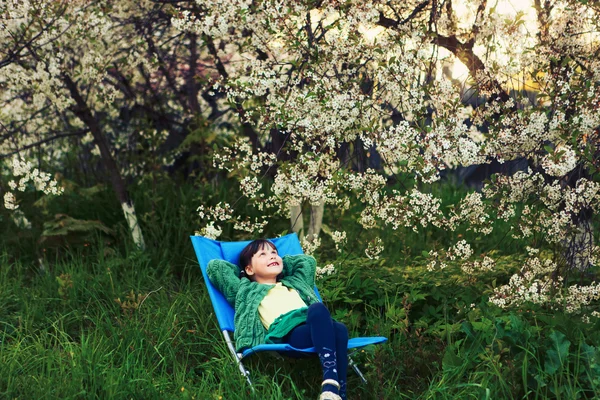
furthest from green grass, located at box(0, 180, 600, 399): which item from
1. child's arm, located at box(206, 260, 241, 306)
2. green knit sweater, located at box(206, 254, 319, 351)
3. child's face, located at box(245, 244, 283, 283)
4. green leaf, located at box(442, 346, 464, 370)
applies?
child's face, located at box(245, 244, 283, 283)

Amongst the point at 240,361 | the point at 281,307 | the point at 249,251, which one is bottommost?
the point at 240,361

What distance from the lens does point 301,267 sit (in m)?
4.14

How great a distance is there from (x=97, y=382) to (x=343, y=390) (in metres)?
1.09

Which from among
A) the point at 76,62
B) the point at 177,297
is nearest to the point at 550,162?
the point at 177,297

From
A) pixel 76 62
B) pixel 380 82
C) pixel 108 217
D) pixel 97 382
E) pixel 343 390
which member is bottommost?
pixel 343 390

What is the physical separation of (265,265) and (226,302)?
0.30 m

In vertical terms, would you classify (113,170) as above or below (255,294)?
above

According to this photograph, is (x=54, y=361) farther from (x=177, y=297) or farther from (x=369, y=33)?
(x=369, y=33)

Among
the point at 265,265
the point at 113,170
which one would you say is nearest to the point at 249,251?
the point at 265,265

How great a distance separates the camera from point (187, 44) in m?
6.93

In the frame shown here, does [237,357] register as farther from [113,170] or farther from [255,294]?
[113,170]

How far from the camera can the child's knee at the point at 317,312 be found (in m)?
3.46

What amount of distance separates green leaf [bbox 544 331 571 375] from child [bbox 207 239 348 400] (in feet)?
2.91

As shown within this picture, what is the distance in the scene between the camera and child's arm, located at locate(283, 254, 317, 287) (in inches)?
161
